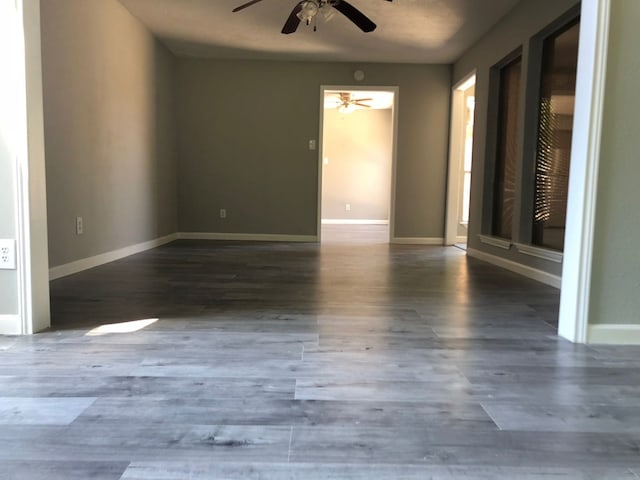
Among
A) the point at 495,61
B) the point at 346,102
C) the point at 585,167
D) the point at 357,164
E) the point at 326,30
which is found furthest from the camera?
the point at 357,164

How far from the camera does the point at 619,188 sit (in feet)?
5.73

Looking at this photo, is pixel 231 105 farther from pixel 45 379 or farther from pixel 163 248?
pixel 45 379

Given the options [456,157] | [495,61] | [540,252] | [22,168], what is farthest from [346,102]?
[22,168]

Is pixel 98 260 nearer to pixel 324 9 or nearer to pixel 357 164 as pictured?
pixel 324 9

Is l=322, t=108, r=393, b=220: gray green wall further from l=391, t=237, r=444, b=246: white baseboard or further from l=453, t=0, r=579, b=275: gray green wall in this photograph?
l=453, t=0, r=579, b=275: gray green wall

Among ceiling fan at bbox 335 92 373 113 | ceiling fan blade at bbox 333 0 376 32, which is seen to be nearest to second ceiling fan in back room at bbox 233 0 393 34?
ceiling fan blade at bbox 333 0 376 32

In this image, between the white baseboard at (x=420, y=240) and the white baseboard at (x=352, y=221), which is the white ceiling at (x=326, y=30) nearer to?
the white baseboard at (x=420, y=240)

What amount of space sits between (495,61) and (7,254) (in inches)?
170

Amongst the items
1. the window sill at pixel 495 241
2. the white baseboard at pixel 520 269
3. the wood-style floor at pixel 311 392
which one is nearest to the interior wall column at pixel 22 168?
the wood-style floor at pixel 311 392

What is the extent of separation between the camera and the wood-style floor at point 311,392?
96 cm

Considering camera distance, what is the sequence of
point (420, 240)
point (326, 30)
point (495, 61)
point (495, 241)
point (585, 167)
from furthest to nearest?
point (420, 240) → point (326, 30) → point (495, 61) → point (495, 241) → point (585, 167)

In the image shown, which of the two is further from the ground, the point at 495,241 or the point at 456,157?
the point at 456,157

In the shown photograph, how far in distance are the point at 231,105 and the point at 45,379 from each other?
16.4 ft

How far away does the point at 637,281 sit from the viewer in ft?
5.85
